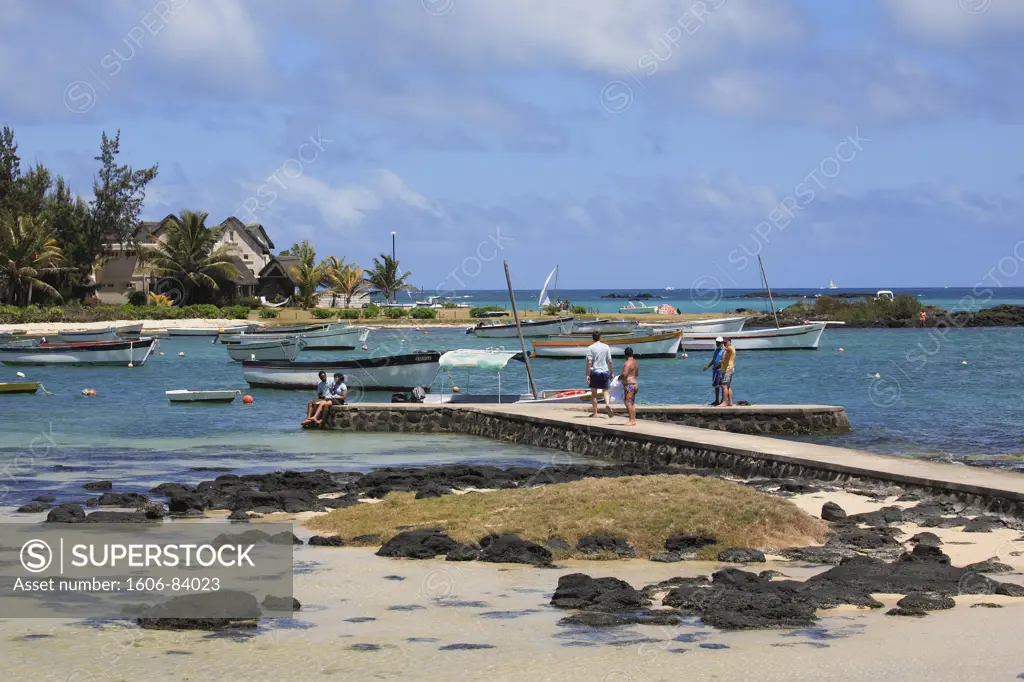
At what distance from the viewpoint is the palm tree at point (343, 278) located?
109750mm

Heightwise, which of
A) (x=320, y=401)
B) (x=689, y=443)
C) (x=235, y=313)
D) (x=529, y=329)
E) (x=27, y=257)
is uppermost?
(x=27, y=257)

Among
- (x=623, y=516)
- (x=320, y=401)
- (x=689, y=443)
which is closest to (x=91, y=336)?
(x=320, y=401)

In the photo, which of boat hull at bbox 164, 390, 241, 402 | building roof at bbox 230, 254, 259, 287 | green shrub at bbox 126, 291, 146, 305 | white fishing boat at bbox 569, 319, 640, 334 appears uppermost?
building roof at bbox 230, 254, 259, 287

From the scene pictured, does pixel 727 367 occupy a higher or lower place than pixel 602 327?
lower

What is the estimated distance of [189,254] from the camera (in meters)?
91.9

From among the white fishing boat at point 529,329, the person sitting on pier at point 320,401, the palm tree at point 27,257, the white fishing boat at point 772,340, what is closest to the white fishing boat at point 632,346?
the white fishing boat at point 772,340

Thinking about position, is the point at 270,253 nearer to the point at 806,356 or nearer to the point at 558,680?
the point at 806,356

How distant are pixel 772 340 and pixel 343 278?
46055 millimetres

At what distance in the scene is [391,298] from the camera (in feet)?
416

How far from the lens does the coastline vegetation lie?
14867 mm

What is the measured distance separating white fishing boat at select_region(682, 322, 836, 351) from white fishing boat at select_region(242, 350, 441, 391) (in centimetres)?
3484

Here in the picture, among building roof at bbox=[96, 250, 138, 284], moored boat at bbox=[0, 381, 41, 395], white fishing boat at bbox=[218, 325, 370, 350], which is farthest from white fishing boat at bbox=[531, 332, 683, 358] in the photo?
building roof at bbox=[96, 250, 138, 284]

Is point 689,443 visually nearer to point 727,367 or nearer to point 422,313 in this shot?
point 727,367

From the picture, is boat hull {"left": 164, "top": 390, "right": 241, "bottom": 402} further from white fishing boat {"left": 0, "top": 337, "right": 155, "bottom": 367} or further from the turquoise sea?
white fishing boat {"left": 0, "top": 337, "right": 155, "bottom": 367}
